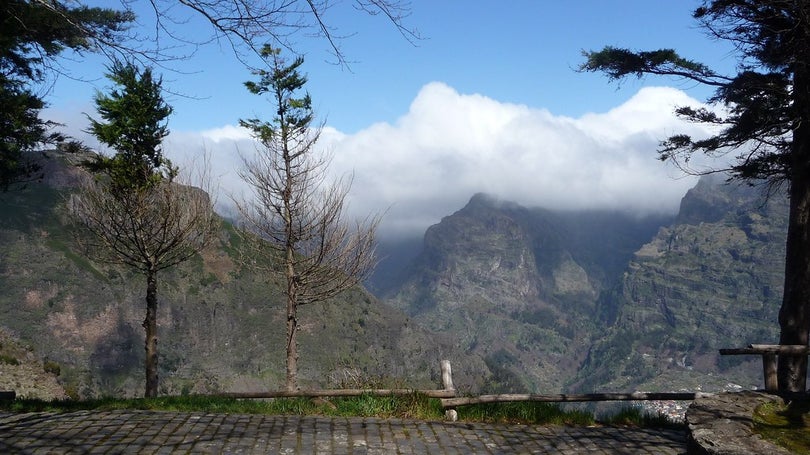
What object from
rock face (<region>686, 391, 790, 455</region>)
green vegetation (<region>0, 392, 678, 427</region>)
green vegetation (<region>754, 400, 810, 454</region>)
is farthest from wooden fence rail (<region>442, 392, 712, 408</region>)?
green vegetation (<region>754, 400, 810, 454</region>)

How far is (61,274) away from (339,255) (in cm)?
15755

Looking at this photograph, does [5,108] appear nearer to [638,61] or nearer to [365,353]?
[638,61]

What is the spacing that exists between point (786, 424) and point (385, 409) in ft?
19.3

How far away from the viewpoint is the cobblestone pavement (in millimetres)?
8062

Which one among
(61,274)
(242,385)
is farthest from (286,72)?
(61,274)

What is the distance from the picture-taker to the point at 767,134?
1380 cm

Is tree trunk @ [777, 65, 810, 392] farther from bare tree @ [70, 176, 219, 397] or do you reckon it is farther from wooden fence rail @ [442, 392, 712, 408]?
bare tree @ [70, 176, 219, 397]

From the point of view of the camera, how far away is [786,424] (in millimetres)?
8016

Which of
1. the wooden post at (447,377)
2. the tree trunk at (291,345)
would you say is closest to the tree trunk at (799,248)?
the wooden post at (447,377)

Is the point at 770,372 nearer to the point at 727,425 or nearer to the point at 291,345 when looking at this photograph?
the point at 727,425

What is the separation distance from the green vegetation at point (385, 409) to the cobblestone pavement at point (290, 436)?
43 cm

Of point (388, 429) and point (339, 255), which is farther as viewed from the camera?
point (339, 255)

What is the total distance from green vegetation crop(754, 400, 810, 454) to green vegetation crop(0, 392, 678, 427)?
1839 mm

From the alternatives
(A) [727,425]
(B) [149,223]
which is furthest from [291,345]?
(A) [727,425]
